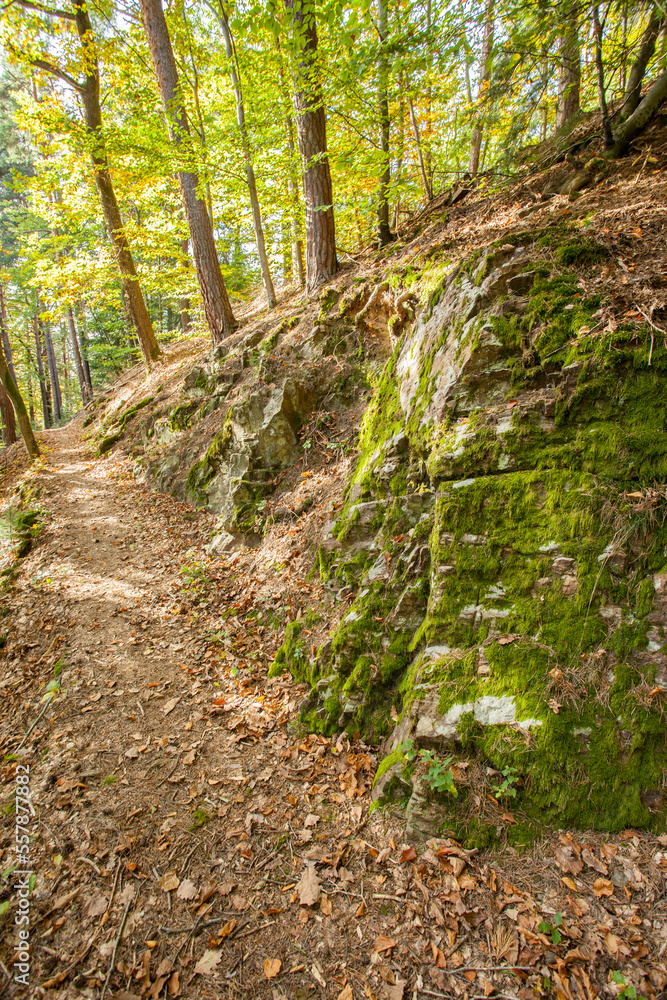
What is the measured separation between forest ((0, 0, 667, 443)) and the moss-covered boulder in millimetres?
3270

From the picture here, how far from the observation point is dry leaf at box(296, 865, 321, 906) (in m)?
3.02

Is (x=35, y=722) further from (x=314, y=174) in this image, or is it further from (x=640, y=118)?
(x=640, y=118)

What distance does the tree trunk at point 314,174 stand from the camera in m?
7.30

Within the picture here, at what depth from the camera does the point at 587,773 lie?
2.86 metres

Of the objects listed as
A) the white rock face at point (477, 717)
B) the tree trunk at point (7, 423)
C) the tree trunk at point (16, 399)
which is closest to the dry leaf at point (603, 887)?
the white rock face at point (477, 717)

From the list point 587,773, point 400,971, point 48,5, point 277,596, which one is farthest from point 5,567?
point 48,5

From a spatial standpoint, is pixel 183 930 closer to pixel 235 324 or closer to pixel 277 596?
pixel 277 596

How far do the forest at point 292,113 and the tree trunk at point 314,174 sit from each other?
3cm

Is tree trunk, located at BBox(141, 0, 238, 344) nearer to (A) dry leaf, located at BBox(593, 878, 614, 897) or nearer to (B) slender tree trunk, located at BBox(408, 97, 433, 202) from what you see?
(B) slender tree trunk, located at BBox(408, 97, 433, 202)

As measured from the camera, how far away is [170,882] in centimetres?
315

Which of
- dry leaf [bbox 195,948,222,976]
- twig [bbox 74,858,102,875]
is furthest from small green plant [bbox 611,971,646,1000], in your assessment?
twig [bbox 74,858,102,875]

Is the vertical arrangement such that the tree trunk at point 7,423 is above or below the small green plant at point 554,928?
above

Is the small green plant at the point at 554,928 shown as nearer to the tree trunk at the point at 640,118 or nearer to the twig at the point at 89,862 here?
the twig at the point at 89,862

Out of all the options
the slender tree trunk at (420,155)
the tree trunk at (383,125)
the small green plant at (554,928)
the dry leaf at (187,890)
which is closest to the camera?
the small green plant at (554,928)
